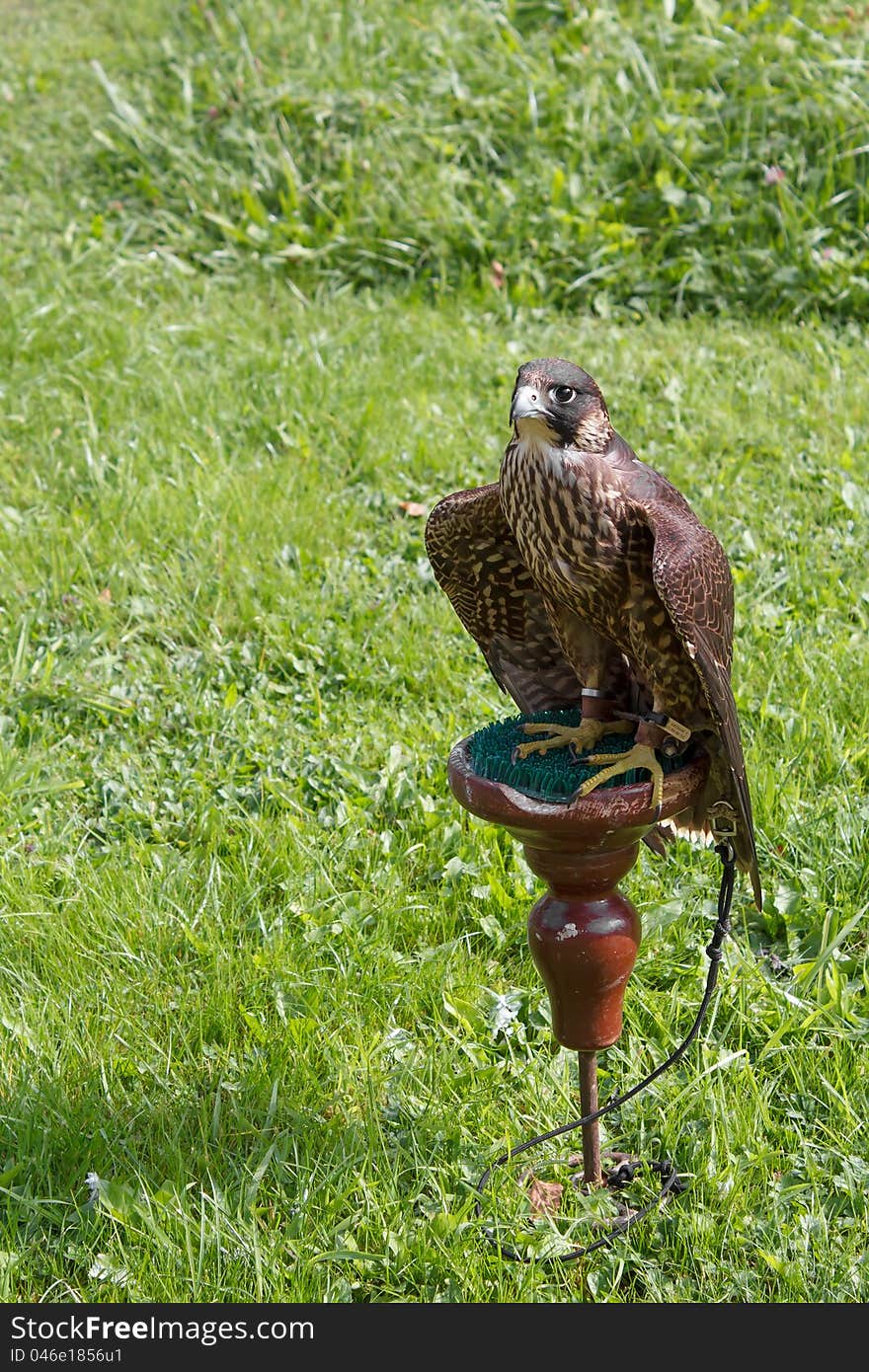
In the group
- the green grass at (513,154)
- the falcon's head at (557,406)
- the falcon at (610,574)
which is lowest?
the green grass at (513,154)

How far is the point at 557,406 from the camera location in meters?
1.98

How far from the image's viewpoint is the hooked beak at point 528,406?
1.96 m

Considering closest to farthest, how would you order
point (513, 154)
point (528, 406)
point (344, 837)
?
point (528, 406) < point (344, 837) < point (513, 154)

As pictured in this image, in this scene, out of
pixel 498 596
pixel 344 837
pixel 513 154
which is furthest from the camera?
pixel 513 154

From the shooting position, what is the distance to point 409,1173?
8.39 ft

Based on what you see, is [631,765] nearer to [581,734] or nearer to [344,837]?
[581,734]

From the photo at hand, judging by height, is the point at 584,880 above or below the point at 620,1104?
above

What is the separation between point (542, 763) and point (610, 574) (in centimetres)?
36

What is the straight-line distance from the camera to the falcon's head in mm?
1974

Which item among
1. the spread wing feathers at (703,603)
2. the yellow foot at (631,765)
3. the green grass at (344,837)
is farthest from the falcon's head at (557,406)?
the green grass at (344,837)

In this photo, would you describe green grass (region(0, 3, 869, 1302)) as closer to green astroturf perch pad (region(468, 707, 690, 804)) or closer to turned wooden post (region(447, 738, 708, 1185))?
turned wooden post (region(447, 738, 708, 1185))

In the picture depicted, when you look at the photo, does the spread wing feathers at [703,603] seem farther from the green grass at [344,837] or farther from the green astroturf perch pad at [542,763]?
the green grass at [344,837]

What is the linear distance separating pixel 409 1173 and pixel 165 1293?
513 millimetres

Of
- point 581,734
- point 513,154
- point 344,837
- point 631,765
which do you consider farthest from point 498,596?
point 513,154
